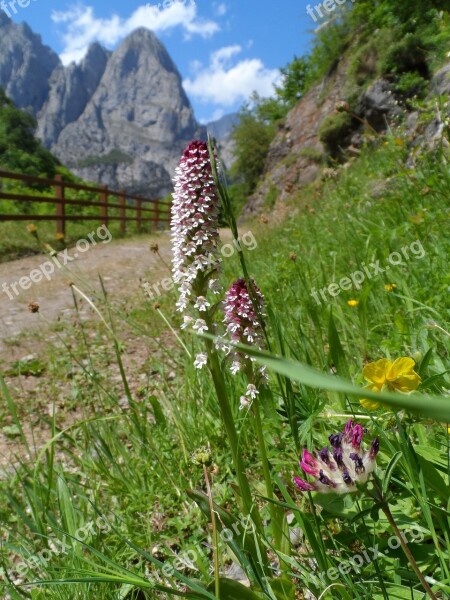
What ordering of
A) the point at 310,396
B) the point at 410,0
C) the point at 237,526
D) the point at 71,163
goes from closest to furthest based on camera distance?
the point at 237,526
the point at 310,396
the point at 410,0
the point at 71,163

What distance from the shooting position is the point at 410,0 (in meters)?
14.4

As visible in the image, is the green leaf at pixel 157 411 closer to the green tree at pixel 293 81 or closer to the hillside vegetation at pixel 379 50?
the hillside vegetation at pixel 379 50

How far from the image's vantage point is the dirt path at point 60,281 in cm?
529

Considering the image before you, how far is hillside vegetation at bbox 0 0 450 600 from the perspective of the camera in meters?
0.81

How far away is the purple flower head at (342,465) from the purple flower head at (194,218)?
557 millimetres

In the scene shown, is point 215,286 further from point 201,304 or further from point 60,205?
point 60,205

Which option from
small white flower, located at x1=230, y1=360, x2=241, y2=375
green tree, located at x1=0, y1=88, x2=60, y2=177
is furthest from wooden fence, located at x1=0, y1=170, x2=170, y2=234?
green tree, located at x1=0, y1=88, x2=60, y2=177

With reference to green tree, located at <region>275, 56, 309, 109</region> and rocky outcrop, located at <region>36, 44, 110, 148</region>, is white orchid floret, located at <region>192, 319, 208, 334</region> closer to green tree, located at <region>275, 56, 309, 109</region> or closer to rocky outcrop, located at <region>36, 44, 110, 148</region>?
green tree, located at <region>275, 56, 309, 109</region>

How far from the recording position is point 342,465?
735 mm

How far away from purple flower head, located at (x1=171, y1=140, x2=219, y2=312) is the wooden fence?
376 inches

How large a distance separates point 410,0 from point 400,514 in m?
17.0

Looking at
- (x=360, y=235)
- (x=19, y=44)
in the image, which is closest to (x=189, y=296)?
(x=360, y=235)

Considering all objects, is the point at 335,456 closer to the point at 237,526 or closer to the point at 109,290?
the point at 237,526

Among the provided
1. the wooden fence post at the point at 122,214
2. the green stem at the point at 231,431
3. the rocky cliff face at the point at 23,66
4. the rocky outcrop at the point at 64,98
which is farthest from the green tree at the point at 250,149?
the rocky outcrop at the point at 64,98
